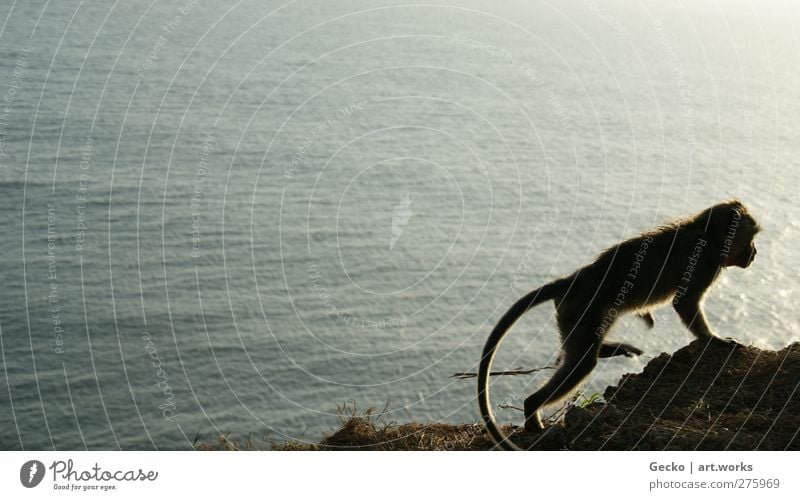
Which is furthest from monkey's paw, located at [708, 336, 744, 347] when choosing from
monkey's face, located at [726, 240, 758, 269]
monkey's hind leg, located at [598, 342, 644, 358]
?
monkey's face, located at [726, 240, 758, 269]

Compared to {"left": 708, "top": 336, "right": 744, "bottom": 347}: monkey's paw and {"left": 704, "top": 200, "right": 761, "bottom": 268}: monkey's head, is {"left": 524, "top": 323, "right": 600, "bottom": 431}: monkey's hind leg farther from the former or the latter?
{"left": 704, "top": 200, "right": 761, "bottom": 268}: monkey's head

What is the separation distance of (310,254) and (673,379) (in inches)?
1560

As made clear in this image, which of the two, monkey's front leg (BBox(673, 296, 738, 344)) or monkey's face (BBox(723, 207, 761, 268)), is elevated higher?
monkey's face (BBox(723, 207, 761, 268))

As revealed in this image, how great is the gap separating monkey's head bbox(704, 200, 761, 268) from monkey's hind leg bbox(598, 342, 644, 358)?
2.17 meters

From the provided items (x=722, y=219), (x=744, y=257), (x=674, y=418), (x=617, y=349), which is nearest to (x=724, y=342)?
(x=617, y=349)

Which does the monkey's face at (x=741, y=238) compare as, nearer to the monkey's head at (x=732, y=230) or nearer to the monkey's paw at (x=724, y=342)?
the monkey's head at (x=732, y=230)

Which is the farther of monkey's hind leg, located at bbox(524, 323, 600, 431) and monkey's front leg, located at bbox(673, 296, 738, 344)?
monkey's front leg, located at bbox(673, 296, 738, 344)
